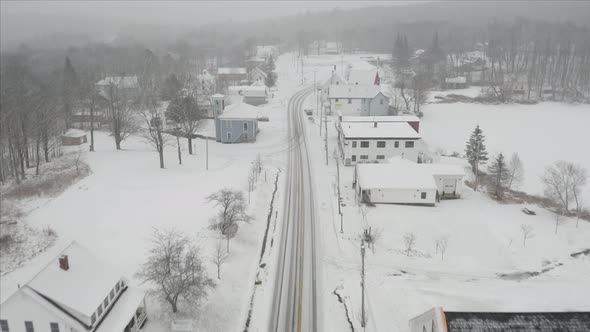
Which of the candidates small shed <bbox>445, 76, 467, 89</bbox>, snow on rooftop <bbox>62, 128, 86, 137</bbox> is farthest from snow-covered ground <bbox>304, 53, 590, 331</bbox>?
small shed <bbox>445, 76, 467, 89</bbox>

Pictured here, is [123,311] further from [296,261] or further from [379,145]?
[379,145]

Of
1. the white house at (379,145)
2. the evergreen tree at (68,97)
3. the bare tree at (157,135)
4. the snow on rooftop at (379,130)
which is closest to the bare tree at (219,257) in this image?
the bare tree at (157,135)

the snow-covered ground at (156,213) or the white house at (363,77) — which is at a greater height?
the white house at (363,77)

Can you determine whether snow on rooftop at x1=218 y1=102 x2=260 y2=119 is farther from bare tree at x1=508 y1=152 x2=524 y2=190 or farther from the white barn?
bare tree at x1=508 y1=152 x2=524 y2=190

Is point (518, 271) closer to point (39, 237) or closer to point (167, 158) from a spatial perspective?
point (39, 237)

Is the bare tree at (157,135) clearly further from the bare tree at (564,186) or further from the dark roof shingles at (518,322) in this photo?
the bare tree at (564,186)

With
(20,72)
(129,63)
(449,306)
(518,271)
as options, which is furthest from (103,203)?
(129,63)
